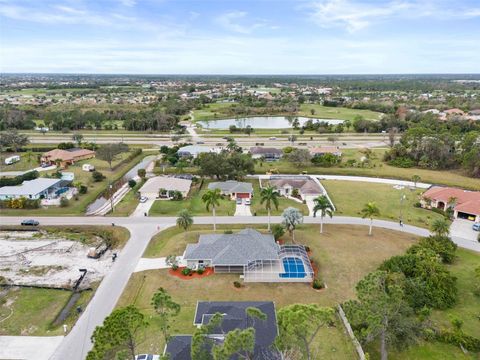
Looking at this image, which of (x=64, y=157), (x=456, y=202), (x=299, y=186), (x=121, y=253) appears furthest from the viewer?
(x=64, y=157)

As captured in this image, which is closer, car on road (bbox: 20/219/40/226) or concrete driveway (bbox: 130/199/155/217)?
car on road (bbox: 20/219/40/226)

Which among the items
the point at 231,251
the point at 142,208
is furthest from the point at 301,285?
the point at 142,208

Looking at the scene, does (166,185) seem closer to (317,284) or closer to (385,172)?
(317,284)

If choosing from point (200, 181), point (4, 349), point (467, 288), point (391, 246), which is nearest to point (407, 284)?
point (467, 288)

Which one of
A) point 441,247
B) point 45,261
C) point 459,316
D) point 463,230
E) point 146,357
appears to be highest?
point 441,247

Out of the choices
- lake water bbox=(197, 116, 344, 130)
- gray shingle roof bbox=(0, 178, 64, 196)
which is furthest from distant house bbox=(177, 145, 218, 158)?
lake water bbox=(197, 116, 344, 130)

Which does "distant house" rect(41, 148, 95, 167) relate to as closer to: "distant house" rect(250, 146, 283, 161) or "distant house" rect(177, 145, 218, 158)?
"distant house" rect(177, 145, 218, 158)
